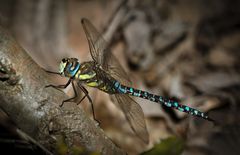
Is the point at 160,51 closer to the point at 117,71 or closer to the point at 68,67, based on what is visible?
the point at 117,71

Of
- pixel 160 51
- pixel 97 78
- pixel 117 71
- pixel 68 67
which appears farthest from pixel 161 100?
pixel 160 51

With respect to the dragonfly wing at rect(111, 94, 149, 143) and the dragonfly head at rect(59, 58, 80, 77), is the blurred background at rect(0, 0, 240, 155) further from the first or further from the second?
the dragonfly wing at rect(111, 94, 149, 143)

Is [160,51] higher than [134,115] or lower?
higher

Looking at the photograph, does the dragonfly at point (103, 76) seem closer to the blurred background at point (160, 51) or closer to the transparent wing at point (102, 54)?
the transparent wing at point (102, 54)

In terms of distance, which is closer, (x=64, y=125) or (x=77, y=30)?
(x=64, y=125)

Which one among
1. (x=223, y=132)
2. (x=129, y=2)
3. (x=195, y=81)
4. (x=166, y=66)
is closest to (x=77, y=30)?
(x=129, y=2)

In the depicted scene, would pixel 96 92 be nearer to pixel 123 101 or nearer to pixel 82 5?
pixel 123 101
